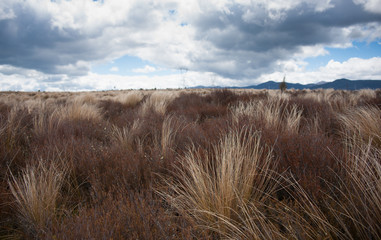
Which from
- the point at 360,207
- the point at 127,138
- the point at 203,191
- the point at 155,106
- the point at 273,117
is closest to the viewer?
the point at 360,207

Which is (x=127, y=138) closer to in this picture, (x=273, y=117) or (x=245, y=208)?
(x=245, y=208)

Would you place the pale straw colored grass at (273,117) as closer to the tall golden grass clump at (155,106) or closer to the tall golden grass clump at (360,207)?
the tall golden grass clump at (360,207)

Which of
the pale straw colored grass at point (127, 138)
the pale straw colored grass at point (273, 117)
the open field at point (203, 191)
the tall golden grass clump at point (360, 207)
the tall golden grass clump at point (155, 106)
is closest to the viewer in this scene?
the tall golden grass clump at point (360, 207)

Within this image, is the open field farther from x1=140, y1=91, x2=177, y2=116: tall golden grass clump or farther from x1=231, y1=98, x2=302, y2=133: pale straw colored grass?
x1=140, y1=91, x2=177, y2=116: tall golden grass clump

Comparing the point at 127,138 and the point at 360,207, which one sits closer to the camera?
the point at 360,207

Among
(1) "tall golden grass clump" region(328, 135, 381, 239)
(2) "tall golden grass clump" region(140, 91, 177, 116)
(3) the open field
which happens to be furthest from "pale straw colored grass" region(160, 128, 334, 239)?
(2) "tall golden grass clump" region(140, 91, 177, 116)

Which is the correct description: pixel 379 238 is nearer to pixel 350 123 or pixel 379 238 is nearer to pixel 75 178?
pixel 75 178

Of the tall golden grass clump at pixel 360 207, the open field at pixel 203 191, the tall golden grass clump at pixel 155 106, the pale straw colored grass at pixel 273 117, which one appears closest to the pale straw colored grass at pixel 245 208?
the open field at pixel 203 191

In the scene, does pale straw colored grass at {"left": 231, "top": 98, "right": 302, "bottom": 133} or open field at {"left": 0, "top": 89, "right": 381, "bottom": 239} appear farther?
pale straw colored grass at {"left": 231, "top": 98, "right": 302, "bottom": 133}

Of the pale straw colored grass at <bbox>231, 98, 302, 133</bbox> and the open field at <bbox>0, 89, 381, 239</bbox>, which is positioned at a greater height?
the pale straw colored grass at <bbox>231, 98, 302, 133</bbox>

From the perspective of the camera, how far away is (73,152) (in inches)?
103

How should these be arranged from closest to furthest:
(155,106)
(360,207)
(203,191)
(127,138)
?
(360,207)
(203,191)
(127,138)
(155,106)

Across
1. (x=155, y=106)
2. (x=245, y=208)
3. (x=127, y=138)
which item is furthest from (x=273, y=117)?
(x=155, y=106)

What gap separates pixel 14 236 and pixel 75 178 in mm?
737
